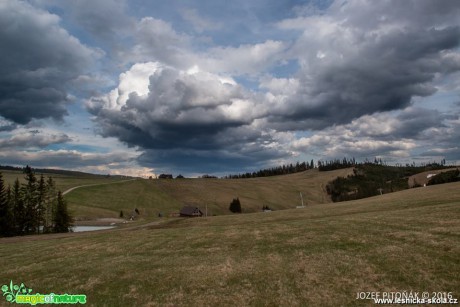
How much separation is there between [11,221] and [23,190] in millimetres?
12710

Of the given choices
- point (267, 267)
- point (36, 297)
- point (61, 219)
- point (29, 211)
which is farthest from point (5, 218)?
point (267, 267)

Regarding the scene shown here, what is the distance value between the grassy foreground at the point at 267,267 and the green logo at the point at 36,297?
53 cm

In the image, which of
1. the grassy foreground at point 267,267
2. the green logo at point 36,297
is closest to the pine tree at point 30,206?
the grassy foreground at point 267,267

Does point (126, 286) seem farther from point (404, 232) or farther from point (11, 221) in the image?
point (11, 221)

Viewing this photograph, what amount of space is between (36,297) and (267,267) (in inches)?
529

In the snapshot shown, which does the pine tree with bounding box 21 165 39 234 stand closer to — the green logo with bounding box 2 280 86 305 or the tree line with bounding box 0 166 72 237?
the tree line with bounding box 0 166 72 237

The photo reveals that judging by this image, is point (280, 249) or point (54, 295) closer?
point (54, 295)

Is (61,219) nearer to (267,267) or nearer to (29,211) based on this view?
(29,211)

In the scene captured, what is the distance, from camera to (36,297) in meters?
20.3

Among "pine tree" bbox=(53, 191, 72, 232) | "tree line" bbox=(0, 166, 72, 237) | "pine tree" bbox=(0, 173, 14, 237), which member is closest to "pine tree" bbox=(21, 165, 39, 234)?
"tree line" bbox=(0, 166, 72, 237)

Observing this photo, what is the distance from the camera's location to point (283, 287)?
18.0 meters

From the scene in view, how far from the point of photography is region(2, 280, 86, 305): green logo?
1911 cm

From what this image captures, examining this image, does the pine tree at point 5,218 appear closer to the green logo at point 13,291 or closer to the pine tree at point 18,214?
the pine tree at point 18,214

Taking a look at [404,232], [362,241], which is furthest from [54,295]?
[404,232]
